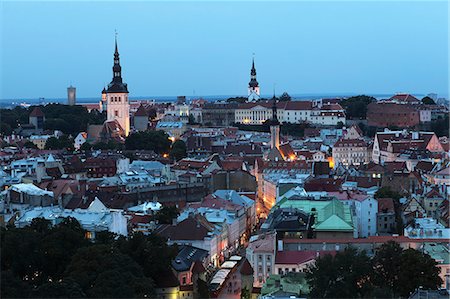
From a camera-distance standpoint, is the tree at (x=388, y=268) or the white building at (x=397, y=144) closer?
the tree at (x=388, y=268)

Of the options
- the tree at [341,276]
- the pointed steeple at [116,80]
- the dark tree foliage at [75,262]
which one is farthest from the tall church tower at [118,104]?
the tree at [341,276]

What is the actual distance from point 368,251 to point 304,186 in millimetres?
11789

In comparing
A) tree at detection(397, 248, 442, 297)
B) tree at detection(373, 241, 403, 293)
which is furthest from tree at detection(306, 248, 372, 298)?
tree at detection(397, 248, 442, 297)

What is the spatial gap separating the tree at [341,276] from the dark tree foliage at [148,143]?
40.8 meters

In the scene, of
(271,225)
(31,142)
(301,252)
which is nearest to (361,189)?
(271,225)

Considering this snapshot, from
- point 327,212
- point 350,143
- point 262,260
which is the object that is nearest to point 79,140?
point 350,143

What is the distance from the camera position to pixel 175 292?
924 inches

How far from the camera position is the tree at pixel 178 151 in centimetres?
5728

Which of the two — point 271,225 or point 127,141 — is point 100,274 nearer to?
point 271,225

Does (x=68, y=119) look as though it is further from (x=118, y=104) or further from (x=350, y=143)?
(x=350, y=143)

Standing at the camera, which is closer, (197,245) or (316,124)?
(197,245)

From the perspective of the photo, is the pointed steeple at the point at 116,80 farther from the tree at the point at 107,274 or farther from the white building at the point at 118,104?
the tree at the point at 107,274

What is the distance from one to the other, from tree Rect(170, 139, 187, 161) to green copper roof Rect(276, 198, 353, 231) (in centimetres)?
2545

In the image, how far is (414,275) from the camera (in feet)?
68.4
